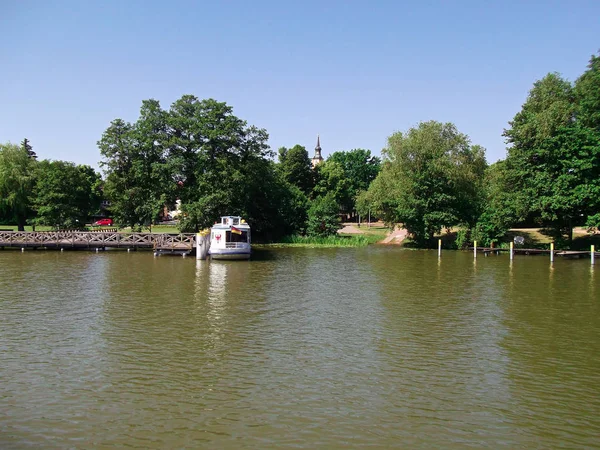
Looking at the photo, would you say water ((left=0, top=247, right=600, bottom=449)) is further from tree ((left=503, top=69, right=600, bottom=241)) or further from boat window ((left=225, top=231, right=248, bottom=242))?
tree ((left=503, top=69, right=600, bottom=241))

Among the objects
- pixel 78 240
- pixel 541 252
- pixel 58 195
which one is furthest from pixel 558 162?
pixel 58 195

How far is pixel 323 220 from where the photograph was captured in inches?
2387

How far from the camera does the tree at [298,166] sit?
308 feet

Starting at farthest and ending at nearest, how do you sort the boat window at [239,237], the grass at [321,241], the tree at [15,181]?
the tree at [15,181] < the grass at [321,241] < the boat window at [239,237]

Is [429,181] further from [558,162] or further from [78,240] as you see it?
[78,240]

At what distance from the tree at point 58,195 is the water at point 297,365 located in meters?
33.9

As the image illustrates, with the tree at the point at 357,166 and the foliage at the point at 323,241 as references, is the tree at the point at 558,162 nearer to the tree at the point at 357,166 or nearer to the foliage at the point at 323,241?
the foliage at the point at 323,241

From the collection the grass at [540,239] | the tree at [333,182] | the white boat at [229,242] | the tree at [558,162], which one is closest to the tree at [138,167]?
the white boat at [229,242]

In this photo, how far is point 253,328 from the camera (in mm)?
17000

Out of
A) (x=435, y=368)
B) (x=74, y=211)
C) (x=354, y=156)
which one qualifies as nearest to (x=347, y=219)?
(x=354, y=156)

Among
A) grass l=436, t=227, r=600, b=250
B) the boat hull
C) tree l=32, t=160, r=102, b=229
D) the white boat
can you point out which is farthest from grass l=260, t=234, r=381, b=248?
tree l=32, t=160, r=102, b=229

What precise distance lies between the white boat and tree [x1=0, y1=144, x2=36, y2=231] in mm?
31229

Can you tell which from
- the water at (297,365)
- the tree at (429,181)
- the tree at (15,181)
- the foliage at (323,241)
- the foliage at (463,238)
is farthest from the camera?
the tree at (15,181)

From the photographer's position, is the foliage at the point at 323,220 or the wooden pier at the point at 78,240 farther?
the foliage at the point at 323,220
